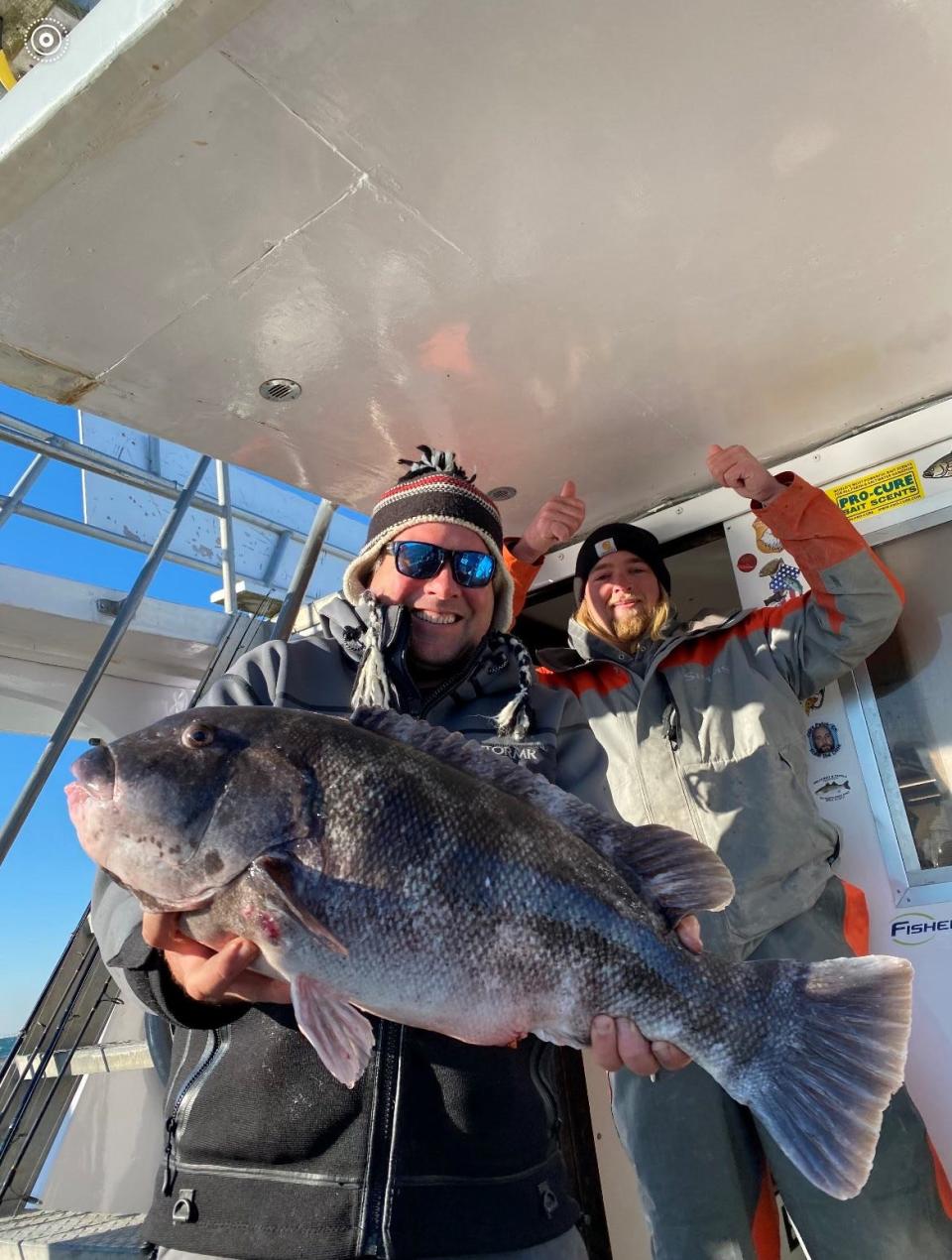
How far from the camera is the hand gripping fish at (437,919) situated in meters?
1.59

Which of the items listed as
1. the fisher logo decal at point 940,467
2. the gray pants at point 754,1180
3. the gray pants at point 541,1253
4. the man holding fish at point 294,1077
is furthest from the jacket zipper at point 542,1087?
the fisher logo decal at point 940,467

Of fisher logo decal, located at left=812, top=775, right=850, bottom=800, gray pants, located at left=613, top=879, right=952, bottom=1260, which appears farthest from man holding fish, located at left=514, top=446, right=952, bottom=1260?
fisher logo decal, located at left=812, top=775, right=850, bottom=800

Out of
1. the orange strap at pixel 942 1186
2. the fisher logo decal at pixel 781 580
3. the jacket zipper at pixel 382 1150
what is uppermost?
the fisher logo decal at pixel 781 580

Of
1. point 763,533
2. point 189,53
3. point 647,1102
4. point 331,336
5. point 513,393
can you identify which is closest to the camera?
point 189,53

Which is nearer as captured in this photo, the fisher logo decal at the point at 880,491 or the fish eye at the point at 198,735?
the fish eye at the point at 198,735

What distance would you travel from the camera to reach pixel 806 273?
121 inches

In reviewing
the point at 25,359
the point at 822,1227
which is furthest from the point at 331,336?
the point at 822,1227

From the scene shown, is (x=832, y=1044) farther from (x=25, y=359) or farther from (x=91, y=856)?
(x=25, y=359)

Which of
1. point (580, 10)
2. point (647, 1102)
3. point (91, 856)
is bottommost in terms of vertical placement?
point (647, 1102)

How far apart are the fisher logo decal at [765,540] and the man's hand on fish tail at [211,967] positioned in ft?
10.5

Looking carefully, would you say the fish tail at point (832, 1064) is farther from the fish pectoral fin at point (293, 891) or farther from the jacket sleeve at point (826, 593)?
the jacket sleeve at point (826, 593)

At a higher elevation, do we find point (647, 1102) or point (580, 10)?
point (580, 10)

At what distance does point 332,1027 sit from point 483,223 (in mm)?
2381

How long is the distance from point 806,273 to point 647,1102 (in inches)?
120
